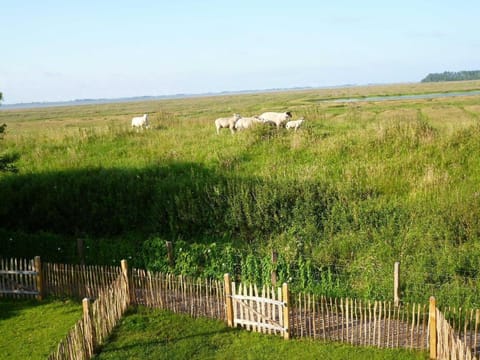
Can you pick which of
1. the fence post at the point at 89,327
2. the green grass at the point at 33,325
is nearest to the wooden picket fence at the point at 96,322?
the fence post at the point at 89,327

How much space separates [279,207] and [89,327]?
9.20m

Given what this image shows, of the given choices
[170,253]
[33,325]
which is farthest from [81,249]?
[33,325]

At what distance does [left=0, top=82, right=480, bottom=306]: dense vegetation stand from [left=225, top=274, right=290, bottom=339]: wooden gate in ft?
7.76

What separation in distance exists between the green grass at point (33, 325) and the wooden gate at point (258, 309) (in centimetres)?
462

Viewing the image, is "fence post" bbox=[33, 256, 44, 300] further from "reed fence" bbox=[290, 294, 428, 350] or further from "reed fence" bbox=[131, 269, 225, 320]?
"reed fence" bbox=[290, 294, 428, 350]

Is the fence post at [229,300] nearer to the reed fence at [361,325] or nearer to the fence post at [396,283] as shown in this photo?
Result: the reed fence at [361,325]

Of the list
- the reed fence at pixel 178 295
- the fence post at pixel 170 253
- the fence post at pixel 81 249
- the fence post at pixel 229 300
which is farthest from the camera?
the fence post at pixel 81 249

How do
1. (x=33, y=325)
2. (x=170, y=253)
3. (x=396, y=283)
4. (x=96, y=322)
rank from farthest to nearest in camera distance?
(x=170, y=253) < (x=33, y=325) < (x=396, y=283) < (x=96, y=322)

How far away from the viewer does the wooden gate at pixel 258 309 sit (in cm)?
1145

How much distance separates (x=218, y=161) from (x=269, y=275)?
9275mm

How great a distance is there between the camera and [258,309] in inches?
463

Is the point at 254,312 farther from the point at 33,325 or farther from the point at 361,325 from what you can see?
the point at 33,325

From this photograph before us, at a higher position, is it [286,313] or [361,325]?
[286,313]

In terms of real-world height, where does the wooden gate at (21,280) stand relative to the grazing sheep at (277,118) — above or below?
below
